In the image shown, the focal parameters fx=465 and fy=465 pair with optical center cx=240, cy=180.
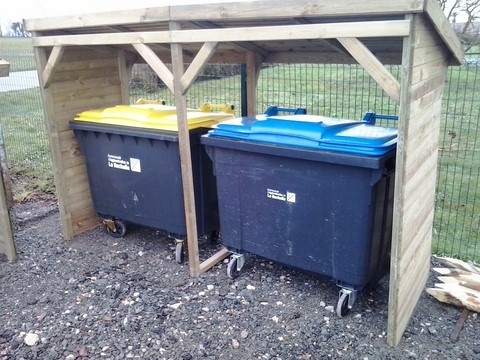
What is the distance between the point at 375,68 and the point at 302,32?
488 mm

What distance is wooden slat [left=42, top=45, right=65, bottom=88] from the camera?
3.84m

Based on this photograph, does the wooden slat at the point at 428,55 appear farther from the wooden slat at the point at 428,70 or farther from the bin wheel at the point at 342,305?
the bin wheel at the point at 342,305

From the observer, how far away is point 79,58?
4.36 metres

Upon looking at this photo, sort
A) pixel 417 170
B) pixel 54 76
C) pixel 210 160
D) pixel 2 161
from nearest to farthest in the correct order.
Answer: pixel 417 170 < pixel 210 160 < pixel 54 76 < pixel 2 161

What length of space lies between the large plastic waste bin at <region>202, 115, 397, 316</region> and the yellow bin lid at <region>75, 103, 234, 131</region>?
1.08 feet

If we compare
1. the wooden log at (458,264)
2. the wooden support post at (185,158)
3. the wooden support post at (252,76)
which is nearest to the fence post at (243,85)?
the wooden support post at (252,76)

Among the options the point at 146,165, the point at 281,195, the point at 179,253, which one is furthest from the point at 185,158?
the point at 179,253

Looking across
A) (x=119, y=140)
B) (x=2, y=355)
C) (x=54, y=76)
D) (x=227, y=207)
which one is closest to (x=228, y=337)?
(x=227, y=207)

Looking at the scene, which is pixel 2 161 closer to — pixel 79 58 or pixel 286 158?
pixel 79 58

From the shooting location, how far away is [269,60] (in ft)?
13.9

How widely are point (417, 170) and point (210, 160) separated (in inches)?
66.3

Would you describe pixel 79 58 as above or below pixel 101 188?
above

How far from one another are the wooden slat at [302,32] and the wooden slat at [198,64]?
0.05 metres

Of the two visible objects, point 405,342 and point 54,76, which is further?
point 54,76
